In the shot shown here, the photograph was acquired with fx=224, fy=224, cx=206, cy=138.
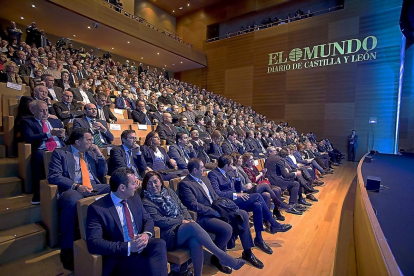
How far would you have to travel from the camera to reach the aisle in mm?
1402

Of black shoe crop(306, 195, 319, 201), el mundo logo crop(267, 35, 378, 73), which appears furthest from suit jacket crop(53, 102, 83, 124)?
el mundo logo crop(267, 35, 378, 73)

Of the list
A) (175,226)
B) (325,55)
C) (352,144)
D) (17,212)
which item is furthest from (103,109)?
(325,55)

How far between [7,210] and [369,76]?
7620 millimetres

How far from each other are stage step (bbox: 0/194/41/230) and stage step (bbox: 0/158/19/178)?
26 centimetres

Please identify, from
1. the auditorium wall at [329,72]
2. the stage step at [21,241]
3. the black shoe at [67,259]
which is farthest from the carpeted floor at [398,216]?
the auditorium wall at [329,72]

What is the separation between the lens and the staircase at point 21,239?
1.10 metres

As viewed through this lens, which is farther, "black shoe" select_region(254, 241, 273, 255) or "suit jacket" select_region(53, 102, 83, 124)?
"suit jacket" select_region(53, 102, 83, 124)

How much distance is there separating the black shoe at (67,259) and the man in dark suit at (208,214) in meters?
0.67

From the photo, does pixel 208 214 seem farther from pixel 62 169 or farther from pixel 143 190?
pixel 62 169

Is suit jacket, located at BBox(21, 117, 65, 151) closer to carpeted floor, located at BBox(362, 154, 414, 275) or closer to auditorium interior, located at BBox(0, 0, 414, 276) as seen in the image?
auditorium interior, located at BBox(0, 0, 414, 276)

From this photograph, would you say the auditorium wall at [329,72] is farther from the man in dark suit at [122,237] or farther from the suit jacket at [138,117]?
the man in dark suit at [122,237]

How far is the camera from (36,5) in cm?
486

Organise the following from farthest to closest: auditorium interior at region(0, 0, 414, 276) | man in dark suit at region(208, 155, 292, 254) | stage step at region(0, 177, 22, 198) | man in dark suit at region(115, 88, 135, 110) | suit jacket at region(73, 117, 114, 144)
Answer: man in dark suit at region(115, 88, 135, 110), suit jacket at region(73, 117, 114, 144), man in dark suit at region(208, 155, 292, 254), stage step at region(0, 177, 22, 198), auditorium interior at region(0, 0, 414, 276)

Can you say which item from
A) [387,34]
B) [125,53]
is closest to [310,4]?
[387,34]
